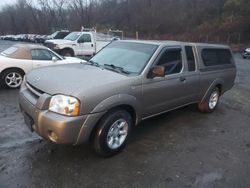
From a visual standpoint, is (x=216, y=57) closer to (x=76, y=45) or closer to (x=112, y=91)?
(x=112, y=91)

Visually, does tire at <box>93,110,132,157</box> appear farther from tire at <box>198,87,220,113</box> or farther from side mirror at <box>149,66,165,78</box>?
tire at <box>198,87,220,113</box>

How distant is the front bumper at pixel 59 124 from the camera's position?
139 inches

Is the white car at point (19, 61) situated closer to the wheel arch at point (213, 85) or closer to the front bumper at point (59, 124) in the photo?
the wheel arch at point (213, 85)

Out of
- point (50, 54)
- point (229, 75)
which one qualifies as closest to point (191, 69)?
point (229, 75)

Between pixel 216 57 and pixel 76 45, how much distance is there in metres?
11.4

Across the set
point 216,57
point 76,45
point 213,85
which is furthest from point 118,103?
point 76,45

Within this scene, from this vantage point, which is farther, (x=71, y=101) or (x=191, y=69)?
(x=191, y=69)

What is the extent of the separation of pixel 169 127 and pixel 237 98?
4163 mm

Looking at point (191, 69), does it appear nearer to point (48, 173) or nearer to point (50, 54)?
point (48, 173)

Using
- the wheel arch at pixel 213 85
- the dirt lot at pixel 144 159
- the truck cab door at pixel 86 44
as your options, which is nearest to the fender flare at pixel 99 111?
the dirt lot at pixel 144 159

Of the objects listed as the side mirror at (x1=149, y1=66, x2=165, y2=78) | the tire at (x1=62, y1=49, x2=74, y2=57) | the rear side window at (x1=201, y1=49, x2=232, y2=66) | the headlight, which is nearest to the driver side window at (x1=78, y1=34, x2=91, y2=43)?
the tire at (x1=62, y1=49, x2=74, y2=57)

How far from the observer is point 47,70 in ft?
14.9

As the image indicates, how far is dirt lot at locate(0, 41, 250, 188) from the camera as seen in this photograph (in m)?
3.65

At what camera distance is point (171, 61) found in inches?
204
